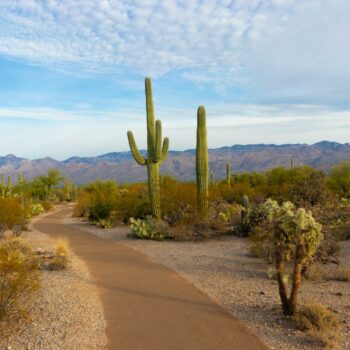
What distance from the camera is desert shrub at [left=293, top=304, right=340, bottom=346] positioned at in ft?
21.5

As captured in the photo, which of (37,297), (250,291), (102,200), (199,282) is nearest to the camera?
(37,297)

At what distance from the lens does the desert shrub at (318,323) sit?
6.56 m

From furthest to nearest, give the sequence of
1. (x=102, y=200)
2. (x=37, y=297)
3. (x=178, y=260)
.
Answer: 1. (x=102, y=200)
2. (x=178, y=260)
3. (x=37, y=297)

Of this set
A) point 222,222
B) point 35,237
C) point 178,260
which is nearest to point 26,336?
point 178,260

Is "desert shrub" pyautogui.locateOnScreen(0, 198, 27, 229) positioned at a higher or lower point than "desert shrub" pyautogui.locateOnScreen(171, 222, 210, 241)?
higher

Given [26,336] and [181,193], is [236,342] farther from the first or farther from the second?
[181,193]

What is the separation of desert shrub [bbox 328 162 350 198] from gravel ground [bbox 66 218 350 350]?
18.2 metres

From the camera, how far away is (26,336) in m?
6.77

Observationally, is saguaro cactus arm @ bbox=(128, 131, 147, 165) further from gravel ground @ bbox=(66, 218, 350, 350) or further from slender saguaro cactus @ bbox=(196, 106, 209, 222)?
gravel ground @ bbox=(66, 218, 350, 350)

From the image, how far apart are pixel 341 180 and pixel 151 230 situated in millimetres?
20856

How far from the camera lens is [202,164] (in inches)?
741

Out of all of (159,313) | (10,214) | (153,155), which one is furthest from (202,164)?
(159,313)

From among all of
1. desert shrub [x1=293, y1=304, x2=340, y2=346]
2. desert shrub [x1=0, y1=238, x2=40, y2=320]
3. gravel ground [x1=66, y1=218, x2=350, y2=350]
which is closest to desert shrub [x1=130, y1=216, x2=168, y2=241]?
gravel ground [x1=66, y1=218, x2=350, y2=350]

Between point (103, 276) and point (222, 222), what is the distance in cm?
950
